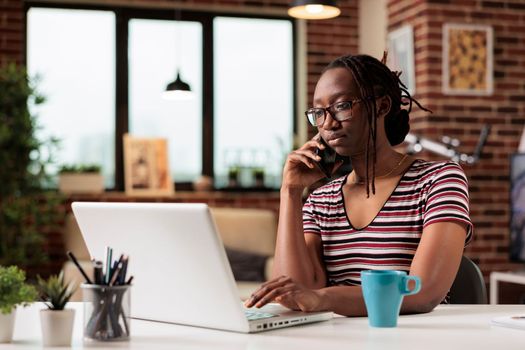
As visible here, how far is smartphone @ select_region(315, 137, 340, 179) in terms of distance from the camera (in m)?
2.08

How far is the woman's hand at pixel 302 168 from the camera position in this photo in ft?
6.80

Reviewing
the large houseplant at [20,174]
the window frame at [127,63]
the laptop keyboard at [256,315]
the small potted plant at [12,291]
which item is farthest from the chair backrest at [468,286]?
the window frame at [127,63]

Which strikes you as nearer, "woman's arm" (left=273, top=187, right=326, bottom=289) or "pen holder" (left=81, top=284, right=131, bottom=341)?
"pen holder" (left=81, top=284, right=131, bottom=341)

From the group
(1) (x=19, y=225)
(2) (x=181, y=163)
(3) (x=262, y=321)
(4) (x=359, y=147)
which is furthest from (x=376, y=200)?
(2) (x=181, y=163)

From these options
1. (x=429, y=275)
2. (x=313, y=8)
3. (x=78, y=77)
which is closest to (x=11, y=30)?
(x=78, y=77)

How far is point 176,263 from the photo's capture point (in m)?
1.49

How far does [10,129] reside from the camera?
5.13 m

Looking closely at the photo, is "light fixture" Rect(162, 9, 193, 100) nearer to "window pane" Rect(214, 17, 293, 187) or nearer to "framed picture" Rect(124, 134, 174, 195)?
"framed picture" Rect(124, 134, 174, 195)

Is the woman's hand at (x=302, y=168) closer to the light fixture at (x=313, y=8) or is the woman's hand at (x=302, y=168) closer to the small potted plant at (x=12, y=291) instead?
the small potted plant at (x=12, y=291)

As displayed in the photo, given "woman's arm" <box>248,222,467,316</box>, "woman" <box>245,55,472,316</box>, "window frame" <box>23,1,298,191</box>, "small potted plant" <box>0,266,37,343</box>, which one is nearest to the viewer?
"small potted plant" <box>0,266,37,343</box>

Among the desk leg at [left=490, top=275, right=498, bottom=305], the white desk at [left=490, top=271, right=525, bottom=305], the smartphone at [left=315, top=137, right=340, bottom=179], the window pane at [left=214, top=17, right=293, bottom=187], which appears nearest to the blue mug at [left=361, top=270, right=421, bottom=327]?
the smartphone at [left=315, top=137, right=340, bottom=179]

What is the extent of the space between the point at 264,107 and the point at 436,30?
1.55 meters

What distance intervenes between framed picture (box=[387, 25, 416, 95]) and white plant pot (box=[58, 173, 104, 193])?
214 centimetres

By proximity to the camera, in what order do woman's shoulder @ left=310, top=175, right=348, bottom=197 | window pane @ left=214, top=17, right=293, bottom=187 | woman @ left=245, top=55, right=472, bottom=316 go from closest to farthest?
woman @ left=245, top=55, right=472, bottom=316
woman's shoulder @ left=310, top=175, right=348, bottom=197
window pane @ left=214, top=17, right=293, bottom=187
